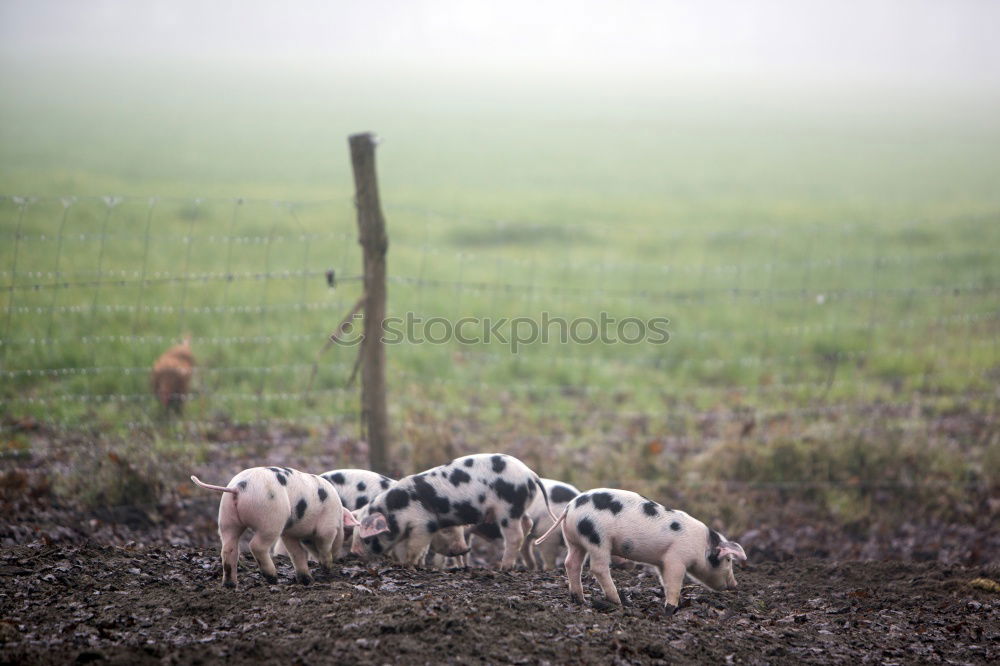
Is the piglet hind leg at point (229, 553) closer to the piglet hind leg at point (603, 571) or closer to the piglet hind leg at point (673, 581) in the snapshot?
the piglet hind leg at point (603, 571)

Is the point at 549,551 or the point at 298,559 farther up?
the point at 298,559

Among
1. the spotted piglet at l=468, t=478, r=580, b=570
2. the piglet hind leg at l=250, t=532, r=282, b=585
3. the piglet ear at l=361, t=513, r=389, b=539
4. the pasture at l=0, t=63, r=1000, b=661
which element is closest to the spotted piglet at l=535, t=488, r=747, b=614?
the pasture at l=0, t=63, r=1000, b=661

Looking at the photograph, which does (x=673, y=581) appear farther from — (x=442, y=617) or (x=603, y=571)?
(x=442, y=617)

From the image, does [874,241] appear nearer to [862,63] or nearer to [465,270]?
[465,270]

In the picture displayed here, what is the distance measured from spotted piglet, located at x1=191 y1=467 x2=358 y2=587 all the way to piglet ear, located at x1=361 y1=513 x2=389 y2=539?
0.08m

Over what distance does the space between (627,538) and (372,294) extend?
10.3 ft

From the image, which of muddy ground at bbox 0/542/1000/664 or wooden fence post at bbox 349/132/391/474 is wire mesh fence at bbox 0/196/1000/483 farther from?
muddy ground at bbox 0/542/1000/664

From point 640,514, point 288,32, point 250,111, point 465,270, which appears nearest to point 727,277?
point 465,270

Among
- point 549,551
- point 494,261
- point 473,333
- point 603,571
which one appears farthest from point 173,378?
point 494,261

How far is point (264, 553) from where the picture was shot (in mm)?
5355

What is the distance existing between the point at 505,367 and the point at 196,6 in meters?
92.0

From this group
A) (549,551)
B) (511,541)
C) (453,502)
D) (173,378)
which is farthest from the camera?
(173,378)

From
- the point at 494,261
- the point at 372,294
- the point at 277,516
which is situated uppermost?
the point at 494,261

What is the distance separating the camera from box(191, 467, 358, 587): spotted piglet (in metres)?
5.23
